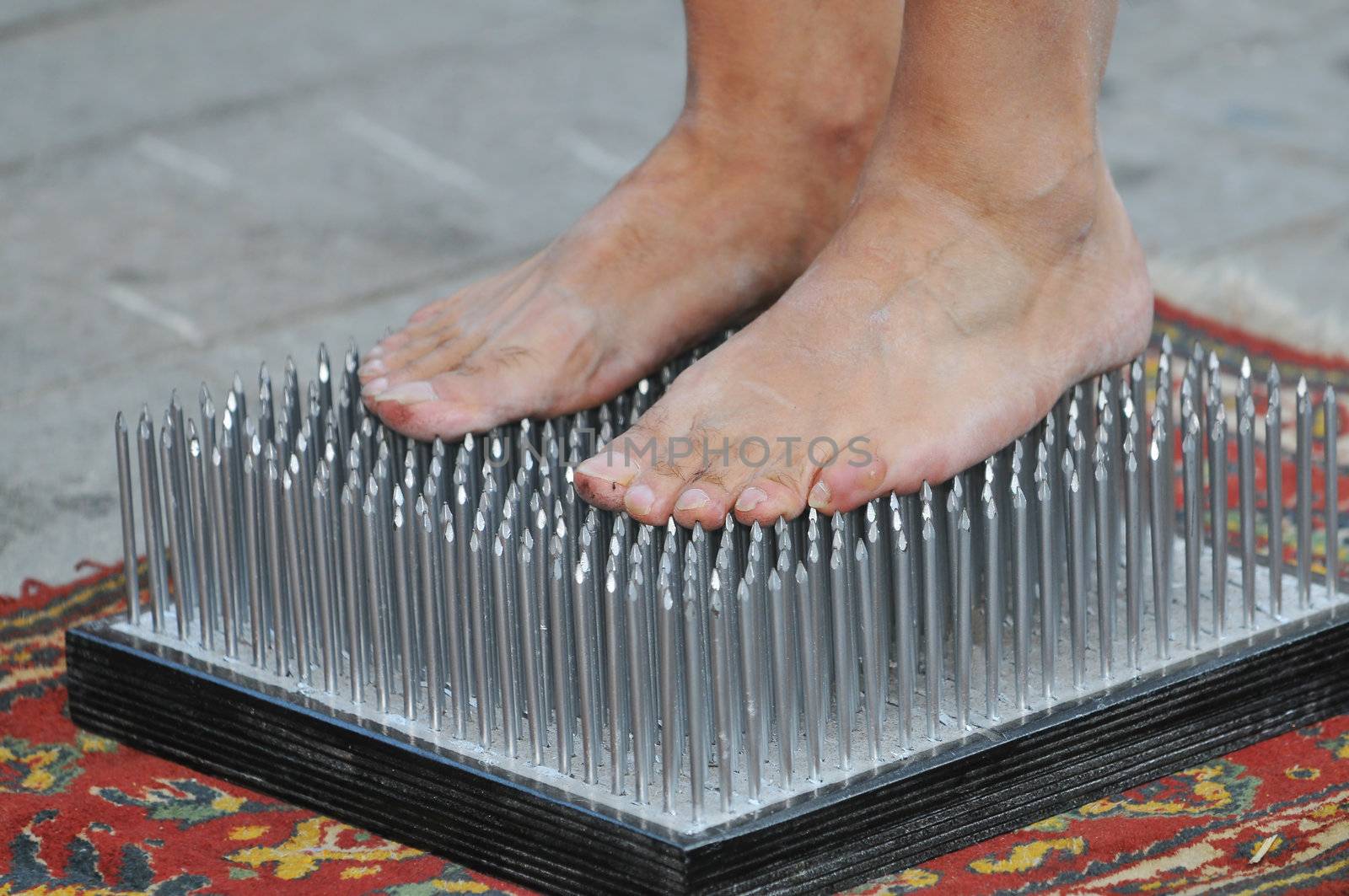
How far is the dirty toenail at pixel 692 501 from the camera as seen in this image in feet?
4.55

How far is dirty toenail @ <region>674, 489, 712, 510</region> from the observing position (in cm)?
139

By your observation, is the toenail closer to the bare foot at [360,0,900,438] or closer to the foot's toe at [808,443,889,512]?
the foot's toe at [808,443,889,512]

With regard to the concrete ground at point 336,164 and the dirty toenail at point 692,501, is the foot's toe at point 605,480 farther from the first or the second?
the concrete ground at point 336,164

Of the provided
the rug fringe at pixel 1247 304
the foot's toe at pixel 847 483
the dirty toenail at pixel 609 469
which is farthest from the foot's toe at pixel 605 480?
the rug fringe at pixel 1247 304

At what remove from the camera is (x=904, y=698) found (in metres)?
1.37

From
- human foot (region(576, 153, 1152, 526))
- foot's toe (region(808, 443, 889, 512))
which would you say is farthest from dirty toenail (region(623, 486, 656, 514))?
foot's toe (region(808, 443, 889, 512))

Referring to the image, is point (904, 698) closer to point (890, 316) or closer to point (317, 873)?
point (890, 316)

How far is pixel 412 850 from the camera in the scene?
4.63 feet

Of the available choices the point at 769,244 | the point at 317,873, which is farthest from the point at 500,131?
the point at 317,873

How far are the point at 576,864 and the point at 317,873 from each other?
0.62 feet

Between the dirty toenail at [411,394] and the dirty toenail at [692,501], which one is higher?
the dirty toenail at [411,394]

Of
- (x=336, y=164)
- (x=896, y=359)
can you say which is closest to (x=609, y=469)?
(x=896, y=359)

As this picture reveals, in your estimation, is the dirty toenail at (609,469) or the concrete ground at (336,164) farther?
the concrete ground at (336,164)

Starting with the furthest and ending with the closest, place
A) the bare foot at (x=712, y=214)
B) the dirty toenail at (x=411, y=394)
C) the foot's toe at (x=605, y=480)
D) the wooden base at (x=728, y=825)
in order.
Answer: the bare foot at (x=712, y=214)
the dirty toenail at (x=411, y=394)
the foot's toe at (x=605, y=480)
the wooden base at (x=728, y=825)
